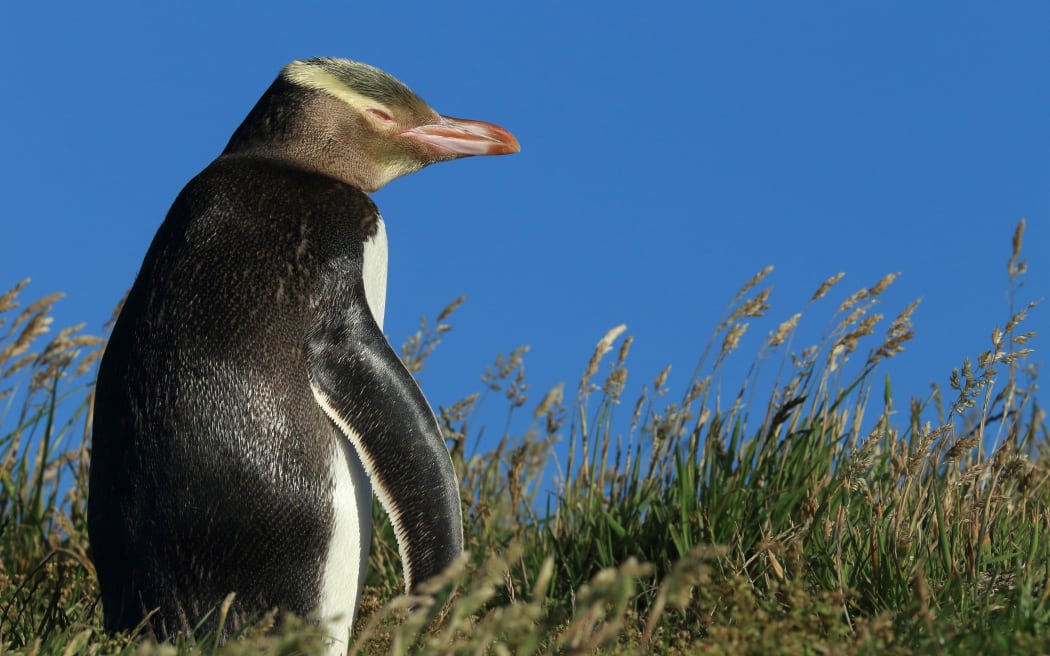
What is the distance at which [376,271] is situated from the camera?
406 cm

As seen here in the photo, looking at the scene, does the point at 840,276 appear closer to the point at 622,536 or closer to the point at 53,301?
the point at 622,536

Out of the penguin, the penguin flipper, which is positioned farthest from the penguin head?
the penguin flipper

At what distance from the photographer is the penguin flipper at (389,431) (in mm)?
3723

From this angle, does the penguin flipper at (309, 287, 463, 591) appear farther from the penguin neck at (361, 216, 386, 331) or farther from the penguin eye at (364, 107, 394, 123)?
the penguin eye at (364, 107, 394, 123)

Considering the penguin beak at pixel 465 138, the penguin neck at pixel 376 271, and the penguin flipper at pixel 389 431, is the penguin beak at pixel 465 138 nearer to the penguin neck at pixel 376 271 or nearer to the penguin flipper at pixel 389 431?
the penguin neck at pixel 376 271

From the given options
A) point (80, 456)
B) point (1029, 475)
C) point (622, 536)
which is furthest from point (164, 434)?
point (1029, 475)

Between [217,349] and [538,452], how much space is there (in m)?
3.27

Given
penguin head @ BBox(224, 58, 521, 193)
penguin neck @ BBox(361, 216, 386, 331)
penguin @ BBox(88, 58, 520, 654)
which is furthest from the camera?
penguin head @ BBox(224, 58, 521, 193)

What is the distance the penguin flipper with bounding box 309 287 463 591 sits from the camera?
3.72 metres

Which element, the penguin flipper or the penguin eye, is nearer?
the penguin flipper

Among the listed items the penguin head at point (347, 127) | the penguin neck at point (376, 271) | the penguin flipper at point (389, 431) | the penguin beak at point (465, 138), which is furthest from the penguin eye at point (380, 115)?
the penguin flipper at point (389, 431)

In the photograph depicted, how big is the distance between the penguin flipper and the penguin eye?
44.1 inches

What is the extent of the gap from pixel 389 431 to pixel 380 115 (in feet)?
4.95

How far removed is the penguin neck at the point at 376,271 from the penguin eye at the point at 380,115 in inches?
26.1
